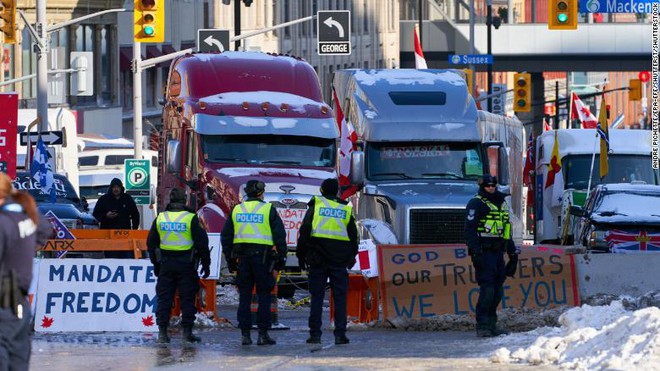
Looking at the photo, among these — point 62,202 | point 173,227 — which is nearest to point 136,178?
point 62,202

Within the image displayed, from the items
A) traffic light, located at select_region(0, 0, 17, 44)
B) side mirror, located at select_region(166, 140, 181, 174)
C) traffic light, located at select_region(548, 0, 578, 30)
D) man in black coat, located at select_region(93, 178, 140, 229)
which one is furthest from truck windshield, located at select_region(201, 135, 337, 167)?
traffic light, located at select_region(548, 0, 578, 30)

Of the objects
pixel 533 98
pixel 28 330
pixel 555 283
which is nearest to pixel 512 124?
pixel 555 283

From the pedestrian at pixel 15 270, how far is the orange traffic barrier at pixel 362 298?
874 centimetres

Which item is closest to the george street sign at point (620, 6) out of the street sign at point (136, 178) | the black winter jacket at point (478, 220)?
the street sign at point (136, 178)

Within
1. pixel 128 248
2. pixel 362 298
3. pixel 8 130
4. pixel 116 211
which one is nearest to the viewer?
pixel 362 298

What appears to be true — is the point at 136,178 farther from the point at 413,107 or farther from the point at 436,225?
the point at 436,225

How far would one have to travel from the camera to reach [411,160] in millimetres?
27906

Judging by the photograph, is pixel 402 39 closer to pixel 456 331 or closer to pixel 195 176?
pixel 195 176

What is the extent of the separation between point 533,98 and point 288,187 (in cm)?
7434

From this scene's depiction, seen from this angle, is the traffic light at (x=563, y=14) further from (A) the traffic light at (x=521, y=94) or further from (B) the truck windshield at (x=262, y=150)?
(A) the traffic light at (x=521, y=94)

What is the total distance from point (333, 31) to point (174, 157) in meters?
16.8

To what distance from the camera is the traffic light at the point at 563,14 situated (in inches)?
1389

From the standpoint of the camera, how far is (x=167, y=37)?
66438 millimetres

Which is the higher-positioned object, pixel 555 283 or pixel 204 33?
pixel 204 33
